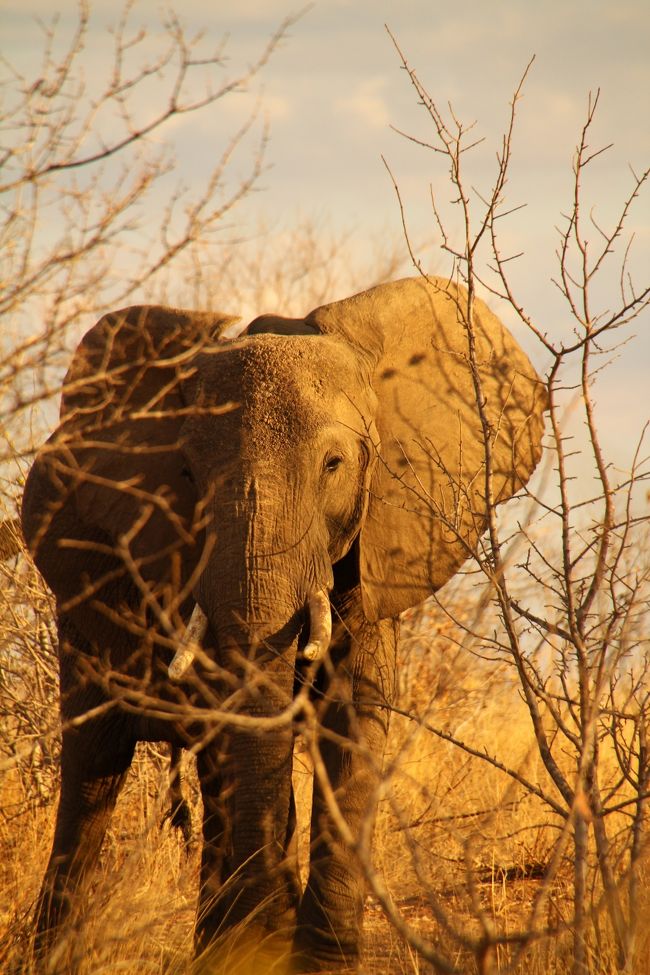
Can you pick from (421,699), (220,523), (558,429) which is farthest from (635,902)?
(421,699)

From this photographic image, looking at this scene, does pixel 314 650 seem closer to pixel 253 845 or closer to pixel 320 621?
pixel 320 621

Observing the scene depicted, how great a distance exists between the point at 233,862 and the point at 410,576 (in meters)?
1.42

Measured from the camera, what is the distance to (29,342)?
3406 millimetres

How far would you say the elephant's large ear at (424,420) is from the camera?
540 centimetres

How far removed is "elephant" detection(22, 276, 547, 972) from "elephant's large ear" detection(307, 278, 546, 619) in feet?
0.03

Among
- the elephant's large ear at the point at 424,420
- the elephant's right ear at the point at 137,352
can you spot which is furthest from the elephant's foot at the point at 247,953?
the elephant's right ear at the point at 137,352

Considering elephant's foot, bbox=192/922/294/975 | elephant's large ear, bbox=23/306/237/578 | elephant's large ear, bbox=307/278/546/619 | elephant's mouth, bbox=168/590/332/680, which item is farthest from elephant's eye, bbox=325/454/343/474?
elephant's foot, bbox=192/922/294/975

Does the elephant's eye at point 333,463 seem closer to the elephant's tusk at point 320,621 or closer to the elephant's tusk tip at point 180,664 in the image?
the elephant's tusk at point 320,621

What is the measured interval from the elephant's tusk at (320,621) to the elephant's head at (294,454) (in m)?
0.01

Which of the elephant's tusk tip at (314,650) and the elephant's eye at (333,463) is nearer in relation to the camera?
the elephant's tusk tip at (314,650)

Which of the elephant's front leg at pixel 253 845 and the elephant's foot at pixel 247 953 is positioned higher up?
the elephant's front leg at pixel 253 845

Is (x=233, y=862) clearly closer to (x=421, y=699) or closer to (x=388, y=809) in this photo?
(x=388, y=809)

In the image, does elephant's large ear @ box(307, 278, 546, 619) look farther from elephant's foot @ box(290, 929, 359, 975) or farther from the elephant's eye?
elephant's foot @ box(290, 929, 359, 975)

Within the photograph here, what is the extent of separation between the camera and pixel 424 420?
221 inches
